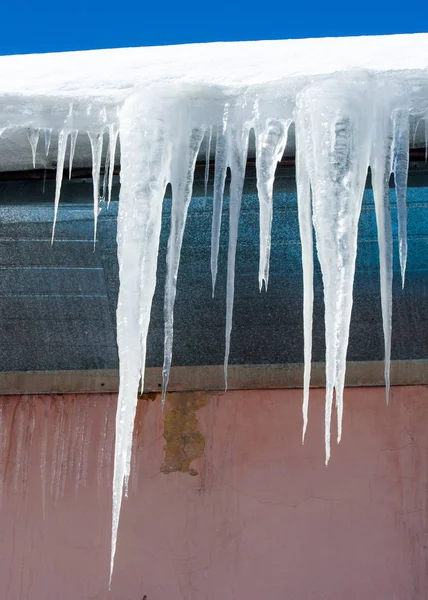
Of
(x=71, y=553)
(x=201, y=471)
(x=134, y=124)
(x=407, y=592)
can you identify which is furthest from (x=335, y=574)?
(x=134, y=124)

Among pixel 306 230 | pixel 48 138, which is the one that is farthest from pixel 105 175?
pixel 306 230

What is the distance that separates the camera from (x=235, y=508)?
3.81m

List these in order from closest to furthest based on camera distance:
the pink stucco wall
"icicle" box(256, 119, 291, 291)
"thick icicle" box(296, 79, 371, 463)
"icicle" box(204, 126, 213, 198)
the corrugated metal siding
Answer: "thick icicle" box(296, 79, 371, 463) < "icicle" box(256, 119, 291, 291) < "icicle" box(204, 126, 213, 198) < the corrugated metal siding < the pink stucco wall

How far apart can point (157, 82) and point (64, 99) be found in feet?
0.79

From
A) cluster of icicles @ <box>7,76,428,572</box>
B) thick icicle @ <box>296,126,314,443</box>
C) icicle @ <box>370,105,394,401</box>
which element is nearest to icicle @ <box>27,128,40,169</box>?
cluster of icicles @ <box>7,76,428,572</box>

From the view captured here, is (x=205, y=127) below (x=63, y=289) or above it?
above

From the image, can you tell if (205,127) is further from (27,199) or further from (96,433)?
(96,433)

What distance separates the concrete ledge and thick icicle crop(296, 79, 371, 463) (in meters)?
1.50

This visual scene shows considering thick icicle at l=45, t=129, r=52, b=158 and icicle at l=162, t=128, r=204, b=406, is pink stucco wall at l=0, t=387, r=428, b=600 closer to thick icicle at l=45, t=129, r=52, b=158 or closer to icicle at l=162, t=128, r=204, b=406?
icicle at l=162, t=128, r=204, b=406

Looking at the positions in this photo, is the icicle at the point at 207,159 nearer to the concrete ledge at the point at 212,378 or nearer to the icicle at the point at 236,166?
the icicle at the point at 236,166

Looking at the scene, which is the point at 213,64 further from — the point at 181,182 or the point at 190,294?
the point at 190,294

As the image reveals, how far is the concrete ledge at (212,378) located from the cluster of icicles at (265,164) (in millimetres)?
1393

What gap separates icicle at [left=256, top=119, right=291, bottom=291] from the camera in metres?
2.13

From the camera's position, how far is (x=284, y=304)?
3.21 metres
